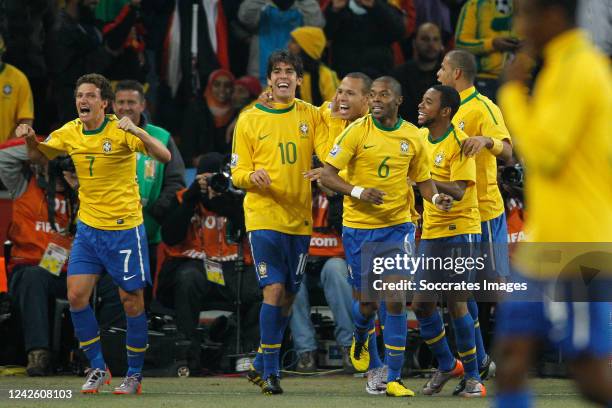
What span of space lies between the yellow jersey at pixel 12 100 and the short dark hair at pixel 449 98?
4923 mm

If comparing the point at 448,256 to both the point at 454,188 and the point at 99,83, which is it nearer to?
the point at 454,188

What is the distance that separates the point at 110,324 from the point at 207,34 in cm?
391

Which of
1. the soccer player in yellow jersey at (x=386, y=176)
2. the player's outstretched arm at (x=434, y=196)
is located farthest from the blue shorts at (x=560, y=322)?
the soccer player in yellow jersey at (x=386, y=176)

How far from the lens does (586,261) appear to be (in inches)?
189

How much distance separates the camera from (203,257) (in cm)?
1162

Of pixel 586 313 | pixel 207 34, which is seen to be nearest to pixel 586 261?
pixel 586 313

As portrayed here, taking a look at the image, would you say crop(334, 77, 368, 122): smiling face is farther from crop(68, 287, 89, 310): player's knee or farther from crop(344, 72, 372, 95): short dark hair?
crop(68, 287, 89, 310): player's knee

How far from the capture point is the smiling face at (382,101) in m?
9.26

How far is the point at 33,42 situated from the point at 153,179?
2.61m

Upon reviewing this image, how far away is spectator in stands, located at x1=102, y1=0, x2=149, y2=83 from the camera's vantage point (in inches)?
527

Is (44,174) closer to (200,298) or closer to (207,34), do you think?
(200,298)

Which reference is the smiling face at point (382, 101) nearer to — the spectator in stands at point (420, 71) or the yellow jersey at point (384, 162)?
the yellow jersey at point (384, 162)

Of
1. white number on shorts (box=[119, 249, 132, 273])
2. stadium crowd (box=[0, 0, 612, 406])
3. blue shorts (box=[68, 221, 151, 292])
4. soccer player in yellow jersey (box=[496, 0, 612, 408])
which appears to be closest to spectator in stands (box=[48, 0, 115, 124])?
stadium crowd (box=[0, 0, 612, 406])

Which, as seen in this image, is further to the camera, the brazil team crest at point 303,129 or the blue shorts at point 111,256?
the brazil team crest at point 303,129
